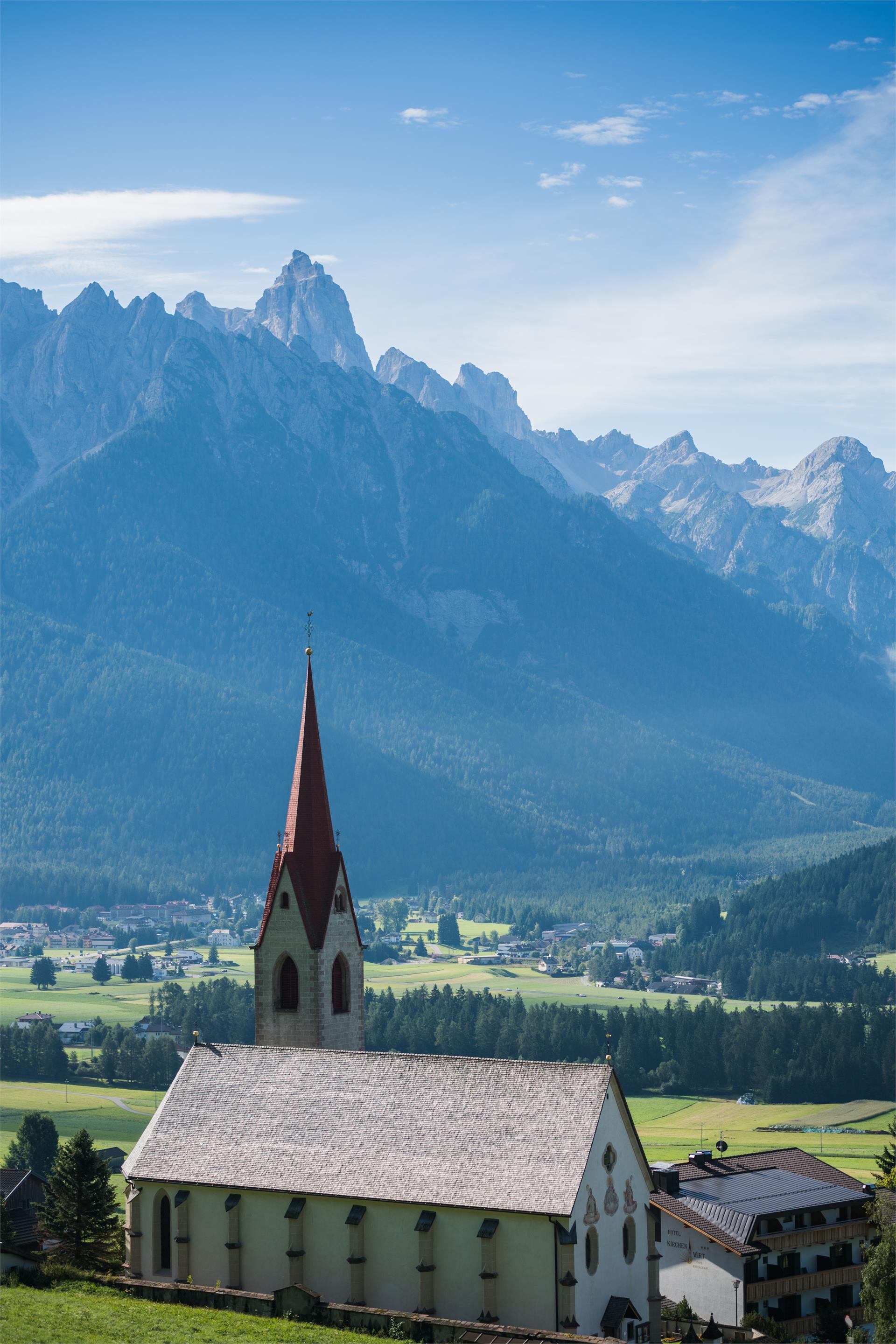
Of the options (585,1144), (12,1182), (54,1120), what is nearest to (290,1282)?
(585,1144)

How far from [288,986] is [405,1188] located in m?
19.4

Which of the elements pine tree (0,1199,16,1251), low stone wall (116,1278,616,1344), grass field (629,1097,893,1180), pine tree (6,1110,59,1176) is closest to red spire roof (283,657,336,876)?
pine tree (0,1199,16,1251)

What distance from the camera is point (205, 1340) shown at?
5588 cm

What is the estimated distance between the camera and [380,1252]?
211ft

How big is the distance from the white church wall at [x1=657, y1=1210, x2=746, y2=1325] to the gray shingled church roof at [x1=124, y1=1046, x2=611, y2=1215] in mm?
21452

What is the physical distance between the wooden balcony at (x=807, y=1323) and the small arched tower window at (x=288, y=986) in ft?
92.0

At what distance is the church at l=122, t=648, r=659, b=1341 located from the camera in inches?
2430

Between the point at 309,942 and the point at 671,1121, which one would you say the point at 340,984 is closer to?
the point at 309,942

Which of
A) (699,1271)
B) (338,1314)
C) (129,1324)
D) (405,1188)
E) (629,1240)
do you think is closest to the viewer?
(129,1324)

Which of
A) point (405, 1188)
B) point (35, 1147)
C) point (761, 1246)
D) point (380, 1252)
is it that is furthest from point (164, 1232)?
point (35, 1147)

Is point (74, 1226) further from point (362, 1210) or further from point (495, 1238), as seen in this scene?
point (495, 1238)

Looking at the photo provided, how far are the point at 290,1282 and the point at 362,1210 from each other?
4508 mm

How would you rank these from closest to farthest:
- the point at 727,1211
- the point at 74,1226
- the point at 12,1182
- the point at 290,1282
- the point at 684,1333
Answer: the point at 290,1282, the point at 684,1333, the point at 74,1226, the point at 727,1211, the point at 12,1182

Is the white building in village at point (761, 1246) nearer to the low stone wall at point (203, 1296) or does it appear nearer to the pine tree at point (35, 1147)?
the low stone wall at point (203, 1296)
